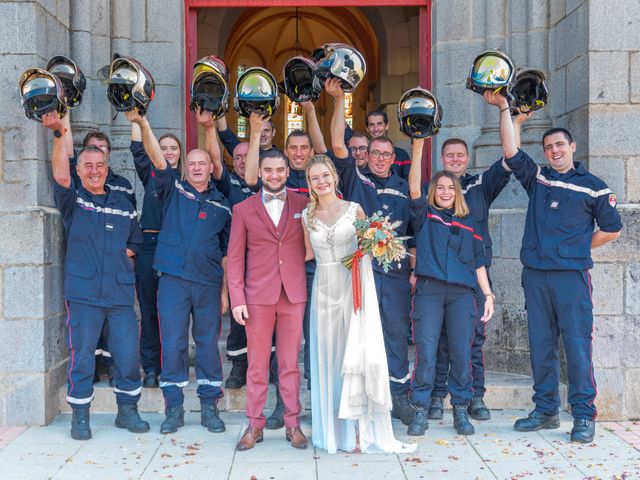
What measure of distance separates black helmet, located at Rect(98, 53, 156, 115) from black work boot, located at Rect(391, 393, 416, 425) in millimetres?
2616

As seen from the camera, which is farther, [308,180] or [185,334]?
[185,334]

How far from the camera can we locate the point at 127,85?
479 centimetres

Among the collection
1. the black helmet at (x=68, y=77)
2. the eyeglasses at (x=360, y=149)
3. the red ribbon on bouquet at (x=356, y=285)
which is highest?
the black helmet at (x=68, y=77)

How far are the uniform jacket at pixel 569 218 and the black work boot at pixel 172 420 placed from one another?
2.58m

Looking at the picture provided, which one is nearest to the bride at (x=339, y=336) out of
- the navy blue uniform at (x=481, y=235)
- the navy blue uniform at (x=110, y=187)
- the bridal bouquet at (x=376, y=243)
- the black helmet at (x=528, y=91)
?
the bridal bouquet at (x=376, y=243)

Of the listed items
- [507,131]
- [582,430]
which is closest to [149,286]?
[507,131]

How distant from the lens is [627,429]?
5238 mm

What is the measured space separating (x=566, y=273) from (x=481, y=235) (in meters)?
0.63

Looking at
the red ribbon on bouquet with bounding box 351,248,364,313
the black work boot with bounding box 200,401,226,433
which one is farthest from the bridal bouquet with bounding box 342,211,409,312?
the black work boot with bounding box 200,401,226,433

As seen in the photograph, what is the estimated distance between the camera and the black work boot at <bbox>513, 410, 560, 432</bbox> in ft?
16.8

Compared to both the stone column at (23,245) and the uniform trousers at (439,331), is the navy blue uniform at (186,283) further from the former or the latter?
the uniform trousers at (439,331)

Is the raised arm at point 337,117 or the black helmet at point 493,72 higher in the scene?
the black helmet at point 493,72

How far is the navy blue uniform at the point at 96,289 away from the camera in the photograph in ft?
16.5

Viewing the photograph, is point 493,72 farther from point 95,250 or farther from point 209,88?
point 95,250
